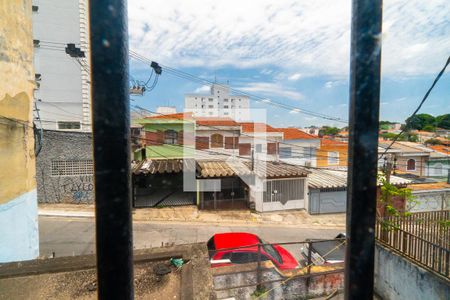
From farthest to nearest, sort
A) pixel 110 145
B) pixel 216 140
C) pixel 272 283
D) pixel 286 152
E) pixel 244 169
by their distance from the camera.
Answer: pixel 286 152 < pixel 216 140 < pixel 244 169 < pixel 272 283 < pixel 110 145

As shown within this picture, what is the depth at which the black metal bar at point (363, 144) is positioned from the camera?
0.79m

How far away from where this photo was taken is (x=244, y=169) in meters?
17.1

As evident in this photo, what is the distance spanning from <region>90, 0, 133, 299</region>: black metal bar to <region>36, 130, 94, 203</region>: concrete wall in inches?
655

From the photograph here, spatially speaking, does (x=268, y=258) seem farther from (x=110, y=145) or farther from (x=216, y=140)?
(x=216, y=140)

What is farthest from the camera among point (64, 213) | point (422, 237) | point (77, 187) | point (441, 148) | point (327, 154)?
point (441, 148)

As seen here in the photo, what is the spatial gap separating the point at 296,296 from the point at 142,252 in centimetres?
437

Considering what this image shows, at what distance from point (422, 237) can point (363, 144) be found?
6.65 meters

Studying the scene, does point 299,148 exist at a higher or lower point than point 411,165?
higher

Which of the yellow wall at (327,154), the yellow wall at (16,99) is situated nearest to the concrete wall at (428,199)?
the yellow wall at (327,154)

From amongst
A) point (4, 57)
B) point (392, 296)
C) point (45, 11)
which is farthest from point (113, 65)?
point (45, 11)

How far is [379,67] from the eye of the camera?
778 mm

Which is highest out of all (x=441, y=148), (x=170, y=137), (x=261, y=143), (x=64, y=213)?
(x=170, y=137)

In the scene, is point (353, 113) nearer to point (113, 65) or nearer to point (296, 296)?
point (113, 65)

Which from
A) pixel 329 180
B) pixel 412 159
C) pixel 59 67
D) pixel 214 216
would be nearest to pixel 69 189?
pixel 214 216
